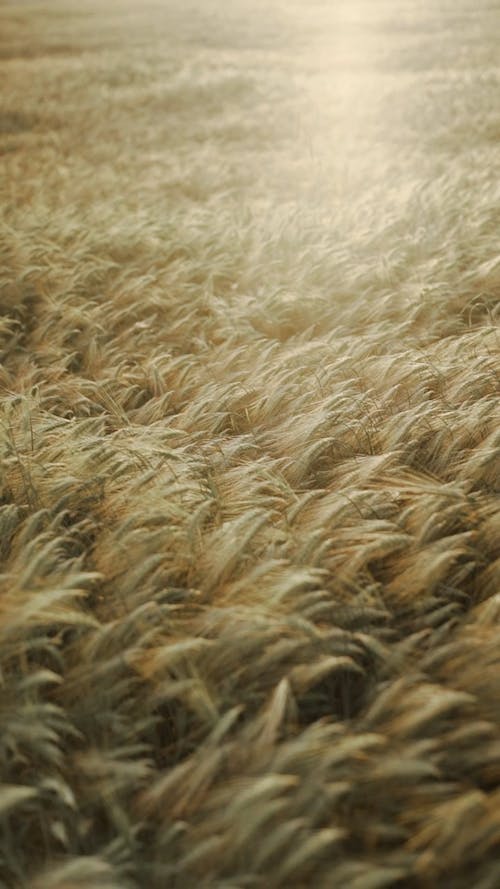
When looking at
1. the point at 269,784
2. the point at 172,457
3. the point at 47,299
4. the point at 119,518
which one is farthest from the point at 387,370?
the point at 47,299

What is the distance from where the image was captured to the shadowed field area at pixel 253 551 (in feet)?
4.86

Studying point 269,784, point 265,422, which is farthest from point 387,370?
point 269,784

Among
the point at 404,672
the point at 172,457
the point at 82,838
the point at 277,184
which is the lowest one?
the point at 82,838

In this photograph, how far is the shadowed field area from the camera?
1482mm

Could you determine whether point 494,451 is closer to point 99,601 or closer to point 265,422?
→ point 265,422

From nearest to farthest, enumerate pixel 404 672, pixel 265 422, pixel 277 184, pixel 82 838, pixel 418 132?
1. pixel 82 838
2. pixel 404 672
3. pixel 265 422
4. pixel 277 184
5. pixel 418 132

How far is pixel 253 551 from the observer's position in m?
2.14

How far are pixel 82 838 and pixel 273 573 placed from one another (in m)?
0.76

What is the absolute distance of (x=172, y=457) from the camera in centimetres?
254

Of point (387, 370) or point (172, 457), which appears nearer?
point (172, 457)

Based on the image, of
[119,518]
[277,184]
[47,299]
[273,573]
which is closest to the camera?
[273,573]

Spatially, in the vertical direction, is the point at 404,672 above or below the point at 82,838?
above

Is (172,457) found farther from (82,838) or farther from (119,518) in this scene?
(82,838)

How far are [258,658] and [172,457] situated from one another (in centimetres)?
91
